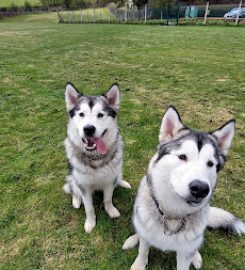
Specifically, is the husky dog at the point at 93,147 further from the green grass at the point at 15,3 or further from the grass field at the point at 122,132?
the green grass at the point at 15,3

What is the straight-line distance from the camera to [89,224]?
343cm

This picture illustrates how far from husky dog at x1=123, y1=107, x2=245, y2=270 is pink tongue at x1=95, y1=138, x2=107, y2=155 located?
707 mm

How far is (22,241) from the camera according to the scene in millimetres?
3246

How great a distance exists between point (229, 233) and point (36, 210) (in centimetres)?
232

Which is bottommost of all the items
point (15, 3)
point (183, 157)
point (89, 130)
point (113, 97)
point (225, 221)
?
point (15, 3)

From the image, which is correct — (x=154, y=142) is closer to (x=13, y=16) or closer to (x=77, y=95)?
(x=77, y=95)

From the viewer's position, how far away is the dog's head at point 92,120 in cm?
317

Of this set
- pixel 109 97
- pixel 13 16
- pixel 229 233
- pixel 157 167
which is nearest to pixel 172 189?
pixel 157 167

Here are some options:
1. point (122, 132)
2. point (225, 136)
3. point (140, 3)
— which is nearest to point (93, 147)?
point (225, 136)

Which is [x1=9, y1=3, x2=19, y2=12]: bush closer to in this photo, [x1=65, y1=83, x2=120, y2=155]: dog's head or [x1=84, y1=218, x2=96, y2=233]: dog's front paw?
[x1=65, y1=83, x2=120, y2=155]: dog's head

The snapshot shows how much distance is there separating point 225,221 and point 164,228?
36.3 inches

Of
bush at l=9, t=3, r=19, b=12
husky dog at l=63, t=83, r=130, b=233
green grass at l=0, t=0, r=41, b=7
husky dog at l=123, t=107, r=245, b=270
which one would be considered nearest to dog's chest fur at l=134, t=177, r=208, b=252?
husky dog at l=123, t=107, r=245, b=270

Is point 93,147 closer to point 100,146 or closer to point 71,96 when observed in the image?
point 100,146

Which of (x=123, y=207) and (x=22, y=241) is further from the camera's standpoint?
(x=123, y=207)
